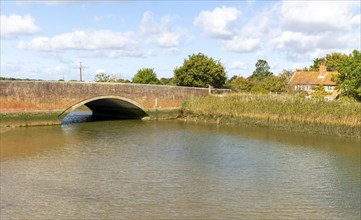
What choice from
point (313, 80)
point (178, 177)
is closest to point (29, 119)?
point (178, 177)

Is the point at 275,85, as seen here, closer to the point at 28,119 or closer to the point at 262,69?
the point at 28,119

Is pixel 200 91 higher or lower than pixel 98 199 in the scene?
higher

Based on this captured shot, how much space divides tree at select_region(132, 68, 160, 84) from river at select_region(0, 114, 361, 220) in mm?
27145

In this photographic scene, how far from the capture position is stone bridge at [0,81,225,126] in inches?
1218

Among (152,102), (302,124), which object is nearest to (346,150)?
(302,124)

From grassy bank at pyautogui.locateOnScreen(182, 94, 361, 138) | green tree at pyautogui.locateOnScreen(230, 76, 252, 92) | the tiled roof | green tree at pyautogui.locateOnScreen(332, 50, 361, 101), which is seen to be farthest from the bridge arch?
the tiled roof

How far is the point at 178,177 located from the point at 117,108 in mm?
27754

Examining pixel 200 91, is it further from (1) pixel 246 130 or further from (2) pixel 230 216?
(2) pixel 230 216

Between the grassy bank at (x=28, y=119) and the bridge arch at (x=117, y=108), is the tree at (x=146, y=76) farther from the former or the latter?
the grassy bank at (x=28, y=119)

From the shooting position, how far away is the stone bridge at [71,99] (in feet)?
102

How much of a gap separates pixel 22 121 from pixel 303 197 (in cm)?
2452

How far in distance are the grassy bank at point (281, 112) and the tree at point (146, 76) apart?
14.1 meters

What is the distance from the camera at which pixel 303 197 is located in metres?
14.0

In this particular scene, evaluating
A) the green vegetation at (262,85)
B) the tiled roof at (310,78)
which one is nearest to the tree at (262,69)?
the tiled roof at (310,78)
